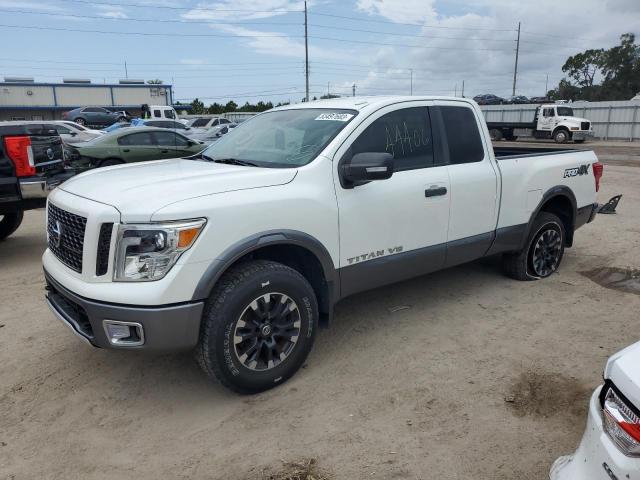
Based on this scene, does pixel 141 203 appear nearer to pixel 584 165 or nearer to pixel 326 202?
pixel 326 202

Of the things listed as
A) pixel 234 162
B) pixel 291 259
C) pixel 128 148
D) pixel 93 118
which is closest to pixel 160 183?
pixel 234 162

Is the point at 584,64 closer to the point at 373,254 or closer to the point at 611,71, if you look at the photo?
the point at 611,71

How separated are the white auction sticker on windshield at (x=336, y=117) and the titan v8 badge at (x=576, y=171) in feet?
9.46

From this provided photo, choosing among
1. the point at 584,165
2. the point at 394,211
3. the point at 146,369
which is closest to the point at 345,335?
the point at 394,211

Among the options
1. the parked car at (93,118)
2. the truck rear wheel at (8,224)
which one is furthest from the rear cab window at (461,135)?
the parked car at (93,118)

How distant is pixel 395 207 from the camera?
3.99 metres

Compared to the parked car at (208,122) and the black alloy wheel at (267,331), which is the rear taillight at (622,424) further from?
the parked car at (208,122)

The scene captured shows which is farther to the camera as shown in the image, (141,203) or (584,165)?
(584,165)

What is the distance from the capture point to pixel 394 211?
13.1ft

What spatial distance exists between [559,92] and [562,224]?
85522 mm

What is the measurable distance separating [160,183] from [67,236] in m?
0.69

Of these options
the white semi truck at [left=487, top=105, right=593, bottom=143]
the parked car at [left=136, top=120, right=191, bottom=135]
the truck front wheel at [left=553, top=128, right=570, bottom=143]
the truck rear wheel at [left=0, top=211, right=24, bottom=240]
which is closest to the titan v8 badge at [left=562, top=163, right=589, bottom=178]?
the truck rear wheel at [left=0, top=211, right=24, bottom=240]

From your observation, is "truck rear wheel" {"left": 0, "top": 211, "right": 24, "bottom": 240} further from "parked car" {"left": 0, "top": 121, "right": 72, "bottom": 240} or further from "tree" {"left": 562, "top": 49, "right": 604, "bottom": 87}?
"tree" {"left": 562, "top": 49, "right": 604, "bottom": 87}

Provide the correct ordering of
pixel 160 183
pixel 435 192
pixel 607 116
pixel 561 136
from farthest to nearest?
pixel 607 116, pixel 561 136, pixel 435 192, pixel 160 183
